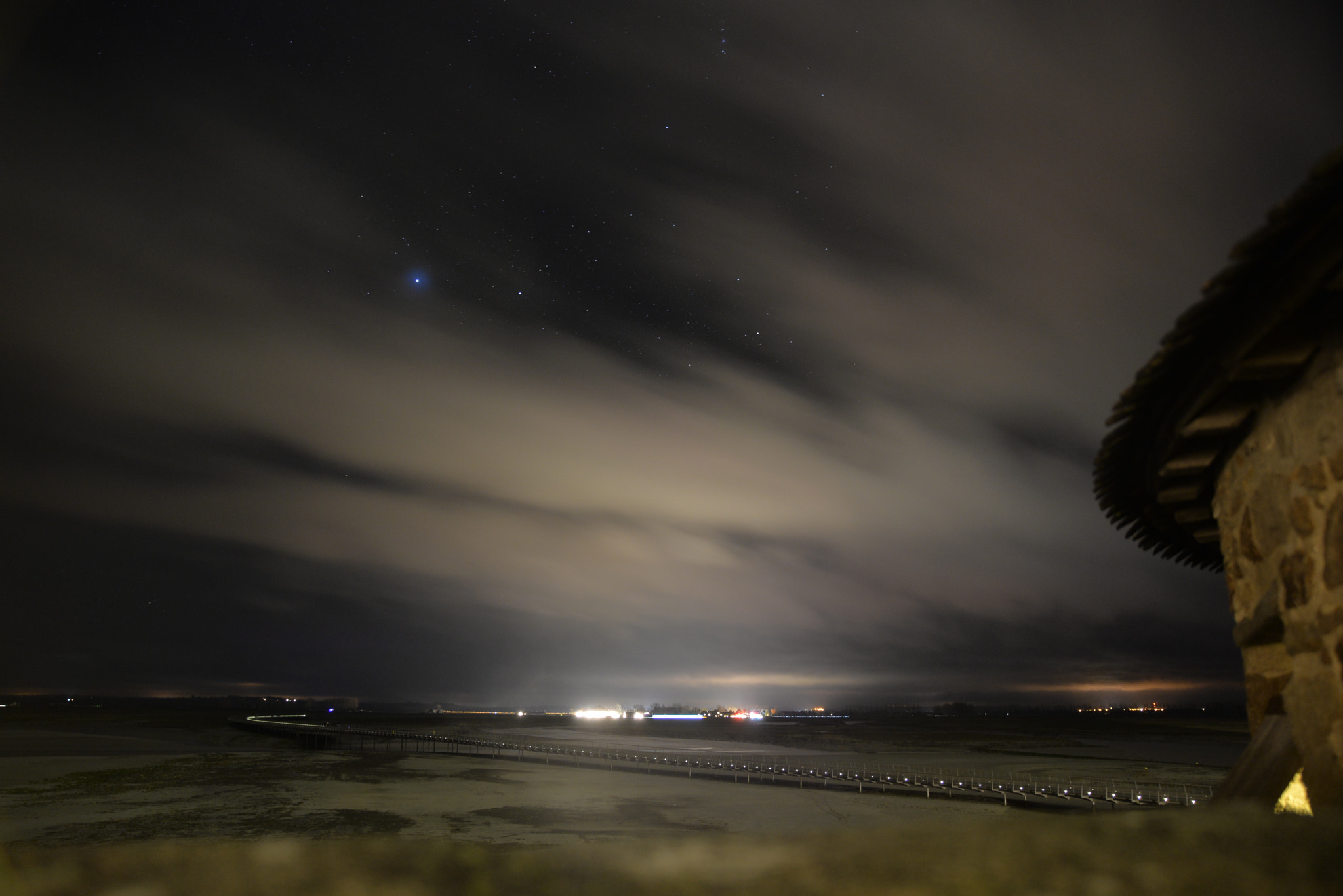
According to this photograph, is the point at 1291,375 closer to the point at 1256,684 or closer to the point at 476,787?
the point at 1256,684

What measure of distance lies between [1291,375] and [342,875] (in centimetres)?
576

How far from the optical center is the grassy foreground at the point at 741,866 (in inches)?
69.0

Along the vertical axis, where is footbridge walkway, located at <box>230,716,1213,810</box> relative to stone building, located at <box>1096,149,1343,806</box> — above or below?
below

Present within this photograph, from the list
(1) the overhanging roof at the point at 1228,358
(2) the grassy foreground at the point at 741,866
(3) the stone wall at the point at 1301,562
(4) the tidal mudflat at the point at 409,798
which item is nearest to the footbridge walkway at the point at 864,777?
(4) the tidal mudflat at the point at 409,798

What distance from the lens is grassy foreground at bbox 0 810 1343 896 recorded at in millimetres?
1753

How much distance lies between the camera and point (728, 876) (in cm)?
183

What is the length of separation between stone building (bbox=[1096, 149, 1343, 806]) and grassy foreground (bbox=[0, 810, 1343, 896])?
3.03m

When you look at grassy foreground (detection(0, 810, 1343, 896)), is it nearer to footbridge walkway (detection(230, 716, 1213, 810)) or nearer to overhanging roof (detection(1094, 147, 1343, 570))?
overhanging roof (detection(1094, 147, 1343, 570))

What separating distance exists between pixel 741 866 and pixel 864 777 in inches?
1335

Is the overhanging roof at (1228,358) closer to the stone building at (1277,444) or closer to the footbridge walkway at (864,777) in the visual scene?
the stone building at (1277,444)

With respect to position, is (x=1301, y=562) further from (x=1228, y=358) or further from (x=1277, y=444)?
(x=1228, y=358)

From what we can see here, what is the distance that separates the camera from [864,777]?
31.9 metres

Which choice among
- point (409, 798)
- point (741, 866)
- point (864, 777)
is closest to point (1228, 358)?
point (741, 866)

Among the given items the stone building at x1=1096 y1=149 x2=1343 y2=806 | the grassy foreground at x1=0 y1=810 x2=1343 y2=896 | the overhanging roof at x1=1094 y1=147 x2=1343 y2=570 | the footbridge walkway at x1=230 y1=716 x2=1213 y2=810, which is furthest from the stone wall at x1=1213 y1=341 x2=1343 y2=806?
the footbridge walkway at x1=230 y1=716 x2=1213 y2=810
